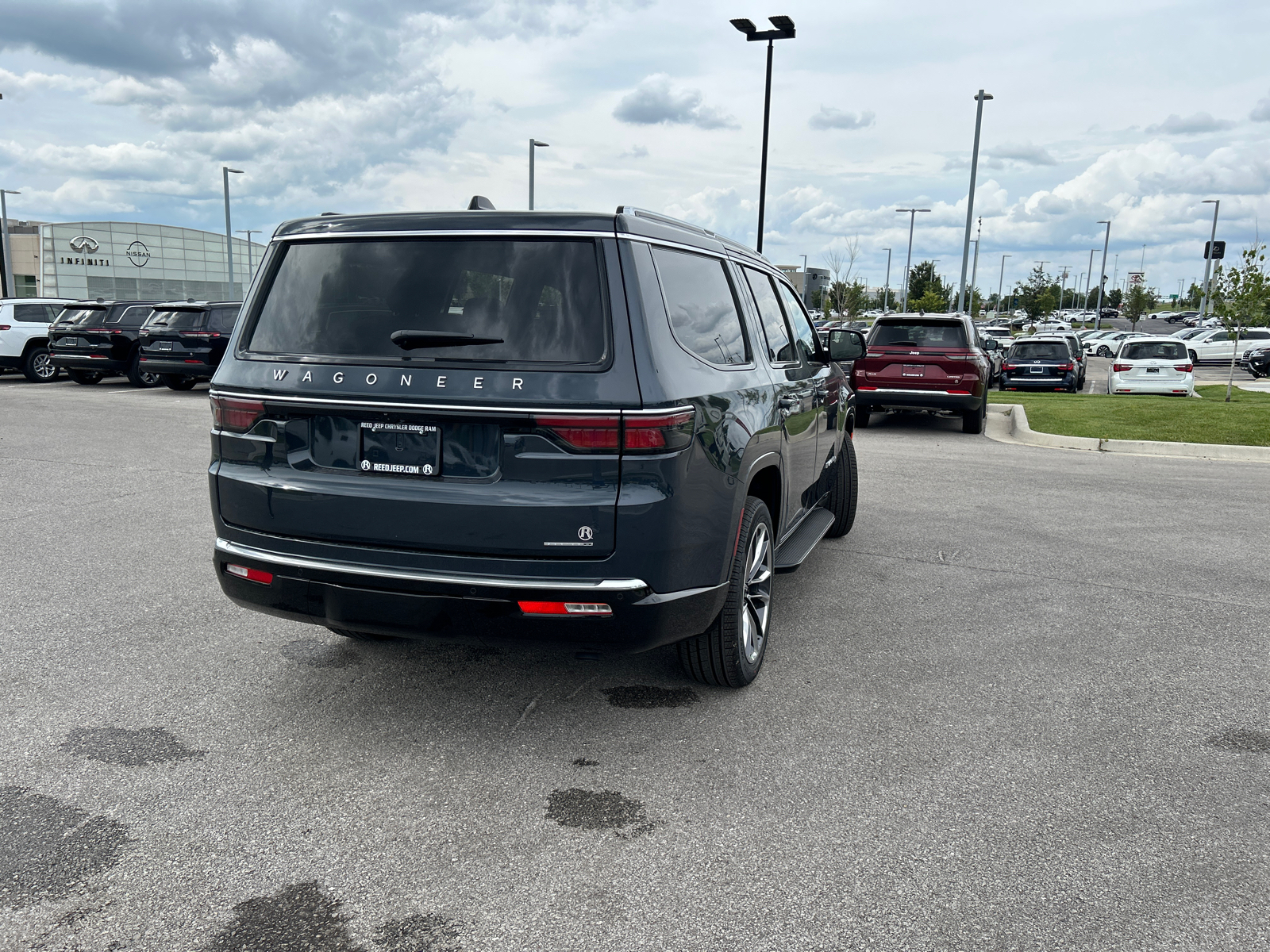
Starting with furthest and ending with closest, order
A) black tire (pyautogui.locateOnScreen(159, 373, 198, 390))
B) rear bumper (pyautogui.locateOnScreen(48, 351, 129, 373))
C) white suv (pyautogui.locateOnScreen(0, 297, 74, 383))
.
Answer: white suv (pyautogui.locateOnScreen(0, 297, 74, 383)) → rear bumper (pyautogui.locateOnScreen(48, 351, 129, 373)) → black tire (pyautogui.locateOnScreen(159, 373, 198, 390))

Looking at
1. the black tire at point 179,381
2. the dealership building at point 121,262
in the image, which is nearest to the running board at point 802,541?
the black tire at point 179,381

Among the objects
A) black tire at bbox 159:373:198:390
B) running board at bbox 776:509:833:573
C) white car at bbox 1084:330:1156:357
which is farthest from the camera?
white car at bbox 1084:330:1156:357

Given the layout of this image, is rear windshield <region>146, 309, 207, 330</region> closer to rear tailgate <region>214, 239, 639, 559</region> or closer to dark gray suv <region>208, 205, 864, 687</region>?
dark gray suv <region>208, 205, 864, 687</region>

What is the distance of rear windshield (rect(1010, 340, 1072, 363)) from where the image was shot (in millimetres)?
22188

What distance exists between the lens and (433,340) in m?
3.40

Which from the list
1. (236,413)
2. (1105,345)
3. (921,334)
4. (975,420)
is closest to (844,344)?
(236,413)

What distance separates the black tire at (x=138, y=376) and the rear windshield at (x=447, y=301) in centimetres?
1820

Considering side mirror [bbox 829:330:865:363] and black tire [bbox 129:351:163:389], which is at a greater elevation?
side mirror [bbox 829:330:865:363]

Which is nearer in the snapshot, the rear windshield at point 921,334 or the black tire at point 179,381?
the rear windshield at point 921,334

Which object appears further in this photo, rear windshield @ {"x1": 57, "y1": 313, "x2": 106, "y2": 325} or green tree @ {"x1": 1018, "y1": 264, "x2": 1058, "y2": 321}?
green tree @ {"x1": 1018, "y1": 264, "x2": 1058, "y2": 321}

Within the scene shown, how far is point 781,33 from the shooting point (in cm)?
2255

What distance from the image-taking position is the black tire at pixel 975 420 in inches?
553

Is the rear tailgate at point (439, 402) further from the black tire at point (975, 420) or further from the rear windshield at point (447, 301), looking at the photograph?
the black tire at point (975, 420)

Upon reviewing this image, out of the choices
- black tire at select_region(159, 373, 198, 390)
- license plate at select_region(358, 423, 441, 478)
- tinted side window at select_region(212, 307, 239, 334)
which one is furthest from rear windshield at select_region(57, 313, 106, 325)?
license plate at select_region(358, 423, 441, 478)
